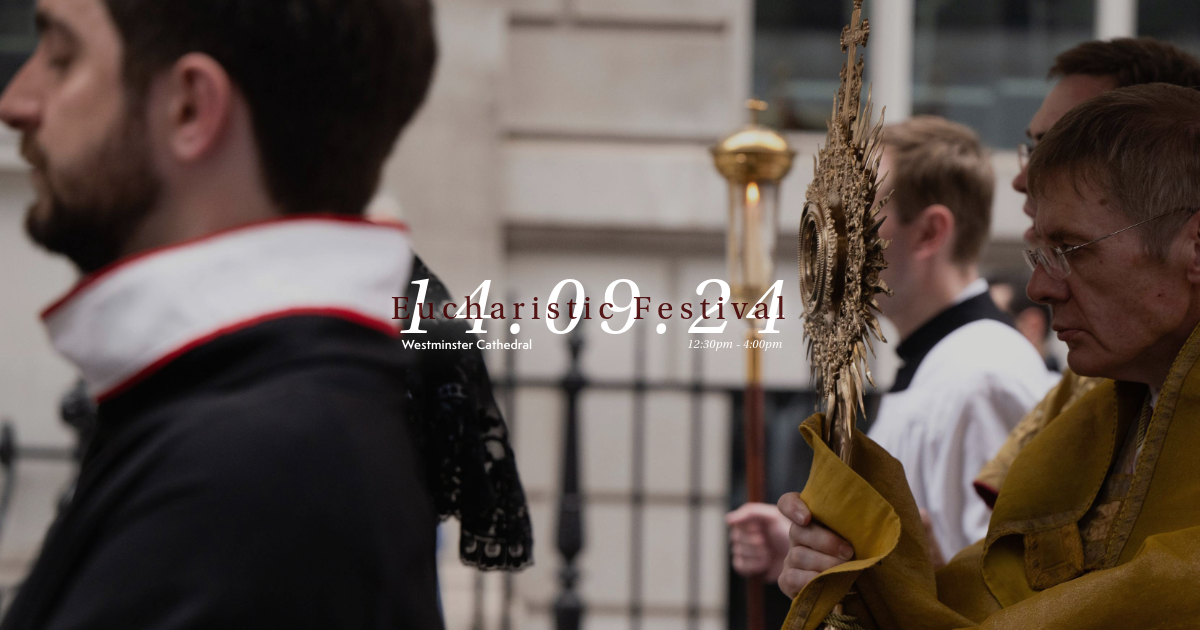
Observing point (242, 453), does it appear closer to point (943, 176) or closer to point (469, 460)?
point (469, 460)

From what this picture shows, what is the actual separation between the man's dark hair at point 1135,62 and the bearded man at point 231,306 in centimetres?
177

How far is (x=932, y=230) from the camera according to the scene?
10.1 feet

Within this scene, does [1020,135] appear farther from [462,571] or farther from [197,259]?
[197,259]

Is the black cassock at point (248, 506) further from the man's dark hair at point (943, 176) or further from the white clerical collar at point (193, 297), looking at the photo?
the man's dark hair at point (943, 176)

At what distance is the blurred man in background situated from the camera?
9.30 ft

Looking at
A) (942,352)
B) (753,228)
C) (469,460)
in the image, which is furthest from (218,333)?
(753,228)

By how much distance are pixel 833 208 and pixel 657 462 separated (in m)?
4.35

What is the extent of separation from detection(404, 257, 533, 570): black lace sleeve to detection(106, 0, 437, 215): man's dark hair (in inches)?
25.4

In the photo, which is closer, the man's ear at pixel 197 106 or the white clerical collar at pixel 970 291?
the man's ear at pixel 197 106

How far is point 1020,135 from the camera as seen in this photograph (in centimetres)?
700

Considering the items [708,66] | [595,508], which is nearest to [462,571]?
[595,508]

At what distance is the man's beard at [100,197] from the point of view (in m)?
1.09

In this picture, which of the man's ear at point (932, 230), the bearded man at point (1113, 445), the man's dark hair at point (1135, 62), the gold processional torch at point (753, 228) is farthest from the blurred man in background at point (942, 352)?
the bearded man at point (1113, 445)

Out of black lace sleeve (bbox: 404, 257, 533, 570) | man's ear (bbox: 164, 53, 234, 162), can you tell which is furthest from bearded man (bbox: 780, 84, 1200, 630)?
man's ear (bbox: 164, 53, 234, 162)
